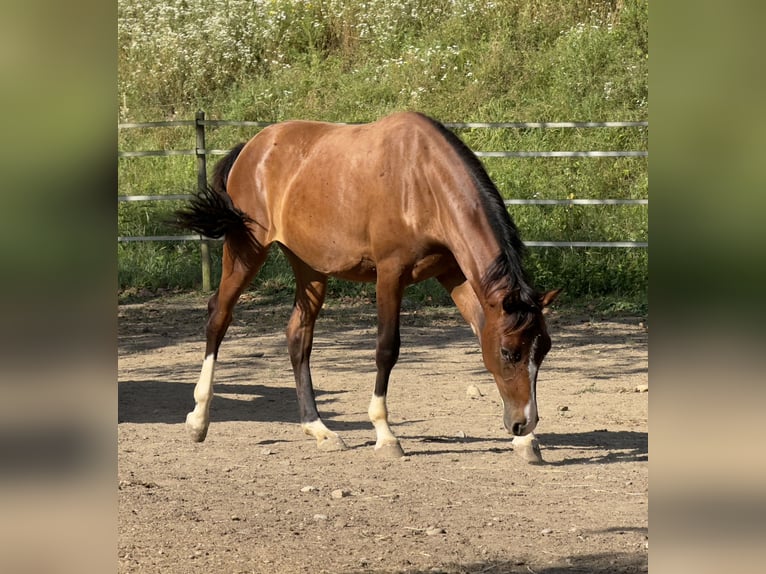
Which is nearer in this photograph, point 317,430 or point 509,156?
point 317,430

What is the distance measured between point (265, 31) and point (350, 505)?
38.7 ft

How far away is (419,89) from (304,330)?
26.4ft

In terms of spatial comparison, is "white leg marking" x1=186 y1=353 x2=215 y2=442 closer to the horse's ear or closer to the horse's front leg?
the horse's front leg

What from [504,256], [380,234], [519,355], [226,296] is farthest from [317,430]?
[504,256]

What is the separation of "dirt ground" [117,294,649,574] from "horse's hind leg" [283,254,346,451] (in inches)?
→ 9.6

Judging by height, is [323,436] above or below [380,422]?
below

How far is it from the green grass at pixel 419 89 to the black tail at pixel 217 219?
4.17 m

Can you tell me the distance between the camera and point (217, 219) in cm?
616

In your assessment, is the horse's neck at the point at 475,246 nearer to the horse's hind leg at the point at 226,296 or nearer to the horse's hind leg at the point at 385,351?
the horse's hind leg at the point at 385,351

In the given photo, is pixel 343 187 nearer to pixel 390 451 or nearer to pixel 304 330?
pixel 304 330

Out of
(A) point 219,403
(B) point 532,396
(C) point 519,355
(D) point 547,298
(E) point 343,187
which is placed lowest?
(A) point 219,403

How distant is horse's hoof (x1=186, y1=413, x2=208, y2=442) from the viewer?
5.94 meters

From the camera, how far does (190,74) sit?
15.1 m
